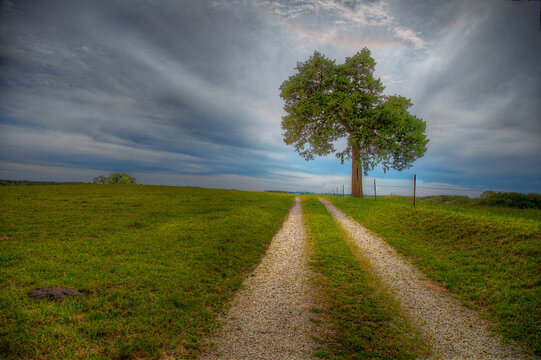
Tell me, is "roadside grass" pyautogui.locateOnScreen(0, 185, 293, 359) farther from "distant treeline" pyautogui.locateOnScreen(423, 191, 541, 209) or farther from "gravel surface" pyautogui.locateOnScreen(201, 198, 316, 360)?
"distant treeline" pyautogui.locateOnScreen(423, 191, 541, 209)

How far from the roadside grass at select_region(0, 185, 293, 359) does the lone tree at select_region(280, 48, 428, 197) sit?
21783 mm

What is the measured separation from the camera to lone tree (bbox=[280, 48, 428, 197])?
30312 mm

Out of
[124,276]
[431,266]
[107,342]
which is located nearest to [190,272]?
[124,276]

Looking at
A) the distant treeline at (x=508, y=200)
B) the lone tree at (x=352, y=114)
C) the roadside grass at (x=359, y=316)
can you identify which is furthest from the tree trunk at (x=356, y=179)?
the roadside grass at (x=359, y=316)

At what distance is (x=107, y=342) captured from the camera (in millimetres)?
5090

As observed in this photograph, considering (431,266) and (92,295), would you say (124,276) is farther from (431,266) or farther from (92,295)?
(431,266)

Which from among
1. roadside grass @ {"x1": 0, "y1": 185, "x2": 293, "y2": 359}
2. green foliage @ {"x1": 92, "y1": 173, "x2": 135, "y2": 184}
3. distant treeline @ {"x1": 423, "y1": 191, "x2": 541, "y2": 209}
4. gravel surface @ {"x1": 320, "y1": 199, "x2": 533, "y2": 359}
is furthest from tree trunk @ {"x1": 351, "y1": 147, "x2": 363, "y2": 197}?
green foliage @ {"x1": 92, "y1": 173, "x2": 135, "y2": 184}

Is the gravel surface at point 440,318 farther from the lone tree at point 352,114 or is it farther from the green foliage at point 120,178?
the green foliage at point 120,178

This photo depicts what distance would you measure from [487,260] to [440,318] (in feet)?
18.4

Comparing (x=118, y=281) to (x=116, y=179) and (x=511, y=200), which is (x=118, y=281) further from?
(x=116, y=179)

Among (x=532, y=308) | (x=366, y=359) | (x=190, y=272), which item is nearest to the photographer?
(x=366, y=359)

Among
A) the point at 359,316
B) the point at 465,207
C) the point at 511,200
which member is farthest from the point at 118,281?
the point at 511,200

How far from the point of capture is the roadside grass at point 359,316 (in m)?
5.08

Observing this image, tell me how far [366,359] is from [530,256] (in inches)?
374
